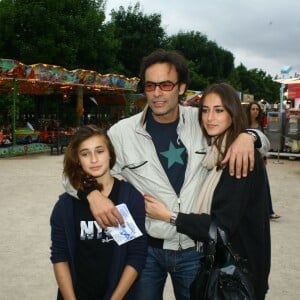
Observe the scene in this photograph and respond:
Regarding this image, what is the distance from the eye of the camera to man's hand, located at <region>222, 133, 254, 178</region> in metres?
1.67

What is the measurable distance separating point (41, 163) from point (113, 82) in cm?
749

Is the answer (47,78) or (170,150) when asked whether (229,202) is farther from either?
(47,78)

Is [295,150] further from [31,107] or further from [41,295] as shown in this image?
[31,107]

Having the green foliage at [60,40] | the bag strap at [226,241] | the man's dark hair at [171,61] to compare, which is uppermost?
the green foliage at [60,40]

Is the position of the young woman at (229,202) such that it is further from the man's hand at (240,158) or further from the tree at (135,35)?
the tree at (135,35)

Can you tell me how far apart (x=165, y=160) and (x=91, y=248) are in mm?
576

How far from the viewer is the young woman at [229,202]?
167 centimetres

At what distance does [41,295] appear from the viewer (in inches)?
139

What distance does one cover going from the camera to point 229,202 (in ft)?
5.44

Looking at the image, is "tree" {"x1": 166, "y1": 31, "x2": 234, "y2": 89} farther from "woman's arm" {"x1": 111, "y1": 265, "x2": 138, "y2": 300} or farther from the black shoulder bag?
the black shoulder bag

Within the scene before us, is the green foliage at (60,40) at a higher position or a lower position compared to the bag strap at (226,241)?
higher

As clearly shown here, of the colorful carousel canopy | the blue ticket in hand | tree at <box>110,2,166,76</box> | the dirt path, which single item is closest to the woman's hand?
the blue ticket in hand

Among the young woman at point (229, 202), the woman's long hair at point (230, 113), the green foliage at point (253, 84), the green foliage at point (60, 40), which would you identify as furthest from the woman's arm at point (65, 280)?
the green foliage at point (253, 84)

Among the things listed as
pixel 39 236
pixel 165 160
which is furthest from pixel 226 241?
pixel 39 236
